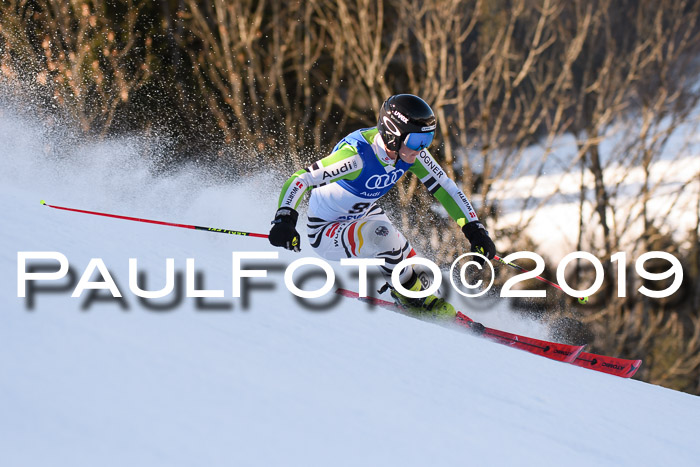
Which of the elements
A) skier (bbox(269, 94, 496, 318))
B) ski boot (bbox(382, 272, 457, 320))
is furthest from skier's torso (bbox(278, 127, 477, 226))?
ski boot (bbox(382, 272, 457, 320))

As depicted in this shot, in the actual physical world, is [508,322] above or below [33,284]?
below

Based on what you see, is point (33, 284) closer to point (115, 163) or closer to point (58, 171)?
point (58, 171)

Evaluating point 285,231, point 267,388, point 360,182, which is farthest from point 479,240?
point 267,388

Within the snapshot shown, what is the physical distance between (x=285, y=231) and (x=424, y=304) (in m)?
1.27

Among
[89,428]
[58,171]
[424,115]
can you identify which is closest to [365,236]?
[424,115]

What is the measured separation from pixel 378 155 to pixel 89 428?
263 cm

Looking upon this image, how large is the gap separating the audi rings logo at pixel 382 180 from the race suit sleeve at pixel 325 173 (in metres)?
0.09

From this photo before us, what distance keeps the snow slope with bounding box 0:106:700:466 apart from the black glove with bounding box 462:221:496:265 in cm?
60

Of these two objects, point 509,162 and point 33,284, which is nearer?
point 33,284

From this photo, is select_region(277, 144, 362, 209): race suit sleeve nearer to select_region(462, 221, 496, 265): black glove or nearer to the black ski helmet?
the black ski helmet

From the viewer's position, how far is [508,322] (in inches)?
270

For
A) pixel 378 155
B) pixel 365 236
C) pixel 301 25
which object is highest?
pixel 301 25

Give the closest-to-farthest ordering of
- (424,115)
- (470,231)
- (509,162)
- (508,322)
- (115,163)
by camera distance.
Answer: (424,115) → (470,231) → (508,322) → (115,163) → (509,162)

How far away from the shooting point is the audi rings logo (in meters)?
3.99
